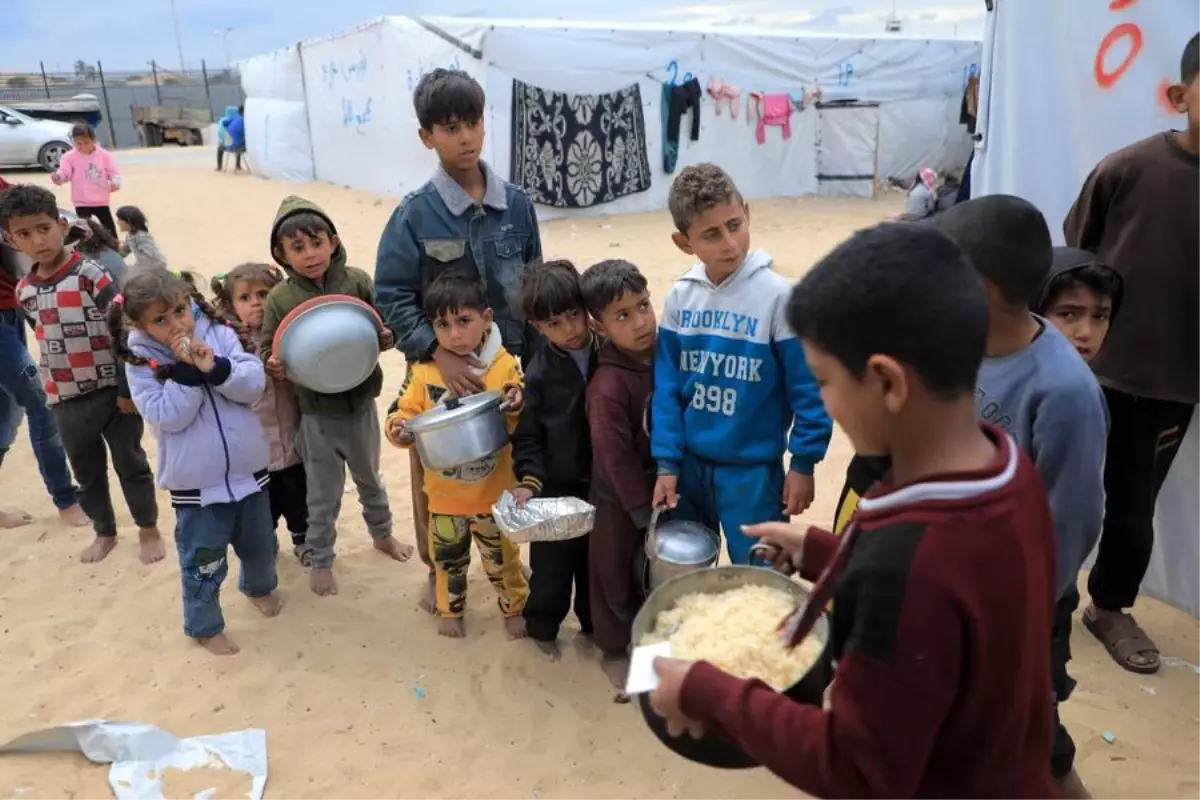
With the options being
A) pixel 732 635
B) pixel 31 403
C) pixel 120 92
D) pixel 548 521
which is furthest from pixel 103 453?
pixel 120 92

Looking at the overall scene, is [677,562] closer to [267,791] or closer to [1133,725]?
[267,791]

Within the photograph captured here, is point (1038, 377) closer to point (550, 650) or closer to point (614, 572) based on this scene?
point (614, 572)

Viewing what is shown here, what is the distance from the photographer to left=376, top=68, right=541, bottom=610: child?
3.01 metres

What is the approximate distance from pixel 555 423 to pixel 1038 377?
156cm

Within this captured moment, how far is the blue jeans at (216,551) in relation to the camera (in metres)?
3.17

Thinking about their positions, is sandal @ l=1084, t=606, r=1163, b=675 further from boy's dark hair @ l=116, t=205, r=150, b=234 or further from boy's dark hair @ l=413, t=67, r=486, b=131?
boy's dark hair @ l=116, t=205, r=150, b=234

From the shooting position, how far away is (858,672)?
1.08 meters

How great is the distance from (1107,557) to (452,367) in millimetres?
2463

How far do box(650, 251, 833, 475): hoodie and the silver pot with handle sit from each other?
0.22 metres

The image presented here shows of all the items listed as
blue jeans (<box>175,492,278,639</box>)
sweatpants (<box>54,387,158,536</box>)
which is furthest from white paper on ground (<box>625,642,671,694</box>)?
sweatpants (<box>54,387,158,536</box>)

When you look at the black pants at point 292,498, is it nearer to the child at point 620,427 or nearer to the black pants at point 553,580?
the black pants at point 553,580

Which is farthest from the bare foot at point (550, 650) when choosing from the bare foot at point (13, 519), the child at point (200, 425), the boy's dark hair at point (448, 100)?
the bare foot at point (13, 519)

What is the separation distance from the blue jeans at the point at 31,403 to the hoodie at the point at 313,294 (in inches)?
63.7

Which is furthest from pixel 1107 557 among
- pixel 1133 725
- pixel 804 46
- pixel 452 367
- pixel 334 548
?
pixel 804 46
